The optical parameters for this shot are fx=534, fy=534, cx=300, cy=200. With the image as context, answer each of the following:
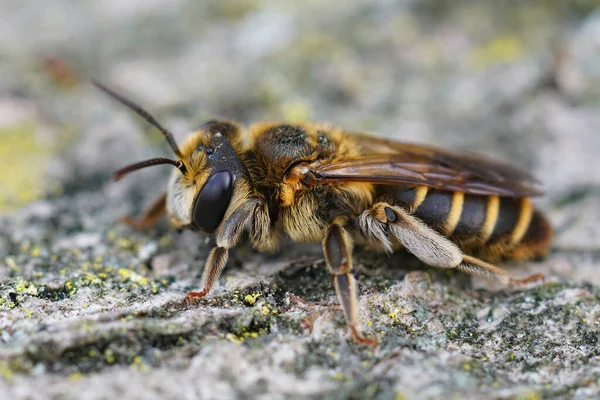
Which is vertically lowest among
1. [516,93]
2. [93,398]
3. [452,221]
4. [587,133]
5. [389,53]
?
[93,398]

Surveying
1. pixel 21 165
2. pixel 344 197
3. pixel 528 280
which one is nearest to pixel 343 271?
pixel 344 197

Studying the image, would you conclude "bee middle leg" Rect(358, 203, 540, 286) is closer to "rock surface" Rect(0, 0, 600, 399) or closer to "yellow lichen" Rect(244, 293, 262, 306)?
"rock surface" Rect(0, 0, 600, 399)

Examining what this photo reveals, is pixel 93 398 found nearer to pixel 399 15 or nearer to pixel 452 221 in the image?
pixel 452 221

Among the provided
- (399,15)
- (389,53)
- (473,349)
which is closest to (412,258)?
(473,349)

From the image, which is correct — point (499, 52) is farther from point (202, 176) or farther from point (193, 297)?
point (193, 297)

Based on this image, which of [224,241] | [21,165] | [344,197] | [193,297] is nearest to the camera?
[193,297]

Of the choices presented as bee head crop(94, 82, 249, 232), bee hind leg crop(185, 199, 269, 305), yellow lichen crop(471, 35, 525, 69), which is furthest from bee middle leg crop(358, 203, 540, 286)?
yellow lichen crop(471, 35, 525, 69)

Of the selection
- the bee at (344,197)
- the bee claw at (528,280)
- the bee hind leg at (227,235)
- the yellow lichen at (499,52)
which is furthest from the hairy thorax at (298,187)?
the yellow lichen at (499,52)
